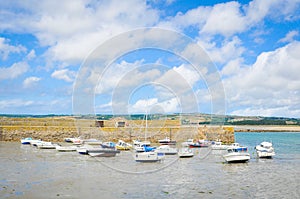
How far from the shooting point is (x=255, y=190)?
1947 cm

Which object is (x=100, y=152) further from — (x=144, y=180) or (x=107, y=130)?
(x=107, y=130)

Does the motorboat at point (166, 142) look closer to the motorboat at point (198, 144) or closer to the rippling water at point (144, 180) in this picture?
the motorboat at point (198, 144)

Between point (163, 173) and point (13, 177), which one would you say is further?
point (163, 173)

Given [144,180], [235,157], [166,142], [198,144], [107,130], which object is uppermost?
[107,130]

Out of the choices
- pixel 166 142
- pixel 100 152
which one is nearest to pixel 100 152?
pixel 100 152

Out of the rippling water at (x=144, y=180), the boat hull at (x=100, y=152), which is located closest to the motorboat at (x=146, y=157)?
the rippling water at (x=144, y=180)

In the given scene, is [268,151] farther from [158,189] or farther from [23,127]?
[23,127]

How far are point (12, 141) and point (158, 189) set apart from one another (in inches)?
1564

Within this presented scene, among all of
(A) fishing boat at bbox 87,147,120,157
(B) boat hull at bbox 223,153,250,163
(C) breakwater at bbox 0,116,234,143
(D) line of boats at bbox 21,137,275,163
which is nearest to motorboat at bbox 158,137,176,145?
(D) line of boats at bbox 21,137,275,163

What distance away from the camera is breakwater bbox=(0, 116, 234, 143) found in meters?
53.8

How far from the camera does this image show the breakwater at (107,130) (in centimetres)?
5378

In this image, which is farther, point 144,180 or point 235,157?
point 235,157

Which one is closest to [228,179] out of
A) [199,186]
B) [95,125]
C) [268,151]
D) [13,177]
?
[199,186]

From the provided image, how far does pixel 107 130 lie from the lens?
5553cm
